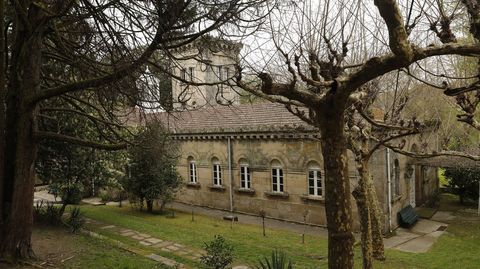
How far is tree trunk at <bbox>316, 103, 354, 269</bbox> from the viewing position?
4855 mm

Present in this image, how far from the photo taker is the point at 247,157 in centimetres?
1984

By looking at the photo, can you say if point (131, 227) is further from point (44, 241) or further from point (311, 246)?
point (311, 246)

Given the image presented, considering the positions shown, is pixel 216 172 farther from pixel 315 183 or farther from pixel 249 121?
pixel 315 183

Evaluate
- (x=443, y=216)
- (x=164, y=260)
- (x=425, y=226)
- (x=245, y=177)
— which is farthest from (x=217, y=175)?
(x=443, y=216)

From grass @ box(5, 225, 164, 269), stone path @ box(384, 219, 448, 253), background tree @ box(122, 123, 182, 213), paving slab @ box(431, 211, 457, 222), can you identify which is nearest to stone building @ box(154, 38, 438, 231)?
stone path @ box(384, 219, 448, 253)

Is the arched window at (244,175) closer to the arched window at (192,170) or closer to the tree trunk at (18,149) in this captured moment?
the arched window at (192,170)

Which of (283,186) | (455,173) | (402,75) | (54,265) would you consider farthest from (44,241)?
(455,173)

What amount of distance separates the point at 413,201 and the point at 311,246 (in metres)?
9.93

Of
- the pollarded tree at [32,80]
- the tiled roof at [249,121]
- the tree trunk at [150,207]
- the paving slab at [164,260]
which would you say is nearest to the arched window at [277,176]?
the tiled roof at [249,121]

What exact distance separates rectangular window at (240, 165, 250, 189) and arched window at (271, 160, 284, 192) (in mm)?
1643

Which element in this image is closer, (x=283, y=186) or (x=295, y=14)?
(x=295, y=14)

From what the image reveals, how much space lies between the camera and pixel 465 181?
21125 millimetres

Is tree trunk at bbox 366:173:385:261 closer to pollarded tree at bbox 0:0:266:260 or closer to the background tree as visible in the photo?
pollarded tree at bbox 0:0:266:260

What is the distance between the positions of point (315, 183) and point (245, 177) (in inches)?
168
